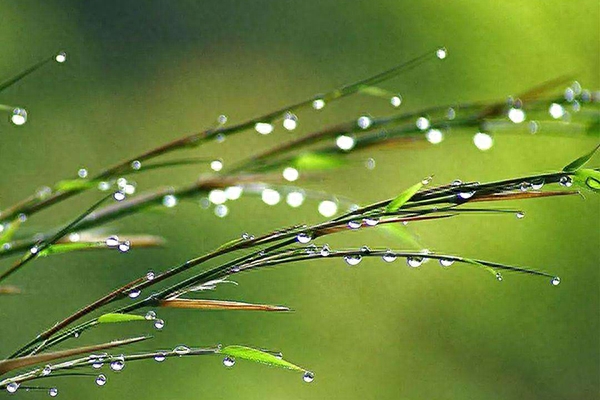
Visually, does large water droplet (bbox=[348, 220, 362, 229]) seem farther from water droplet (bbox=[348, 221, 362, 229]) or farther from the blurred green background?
the blurred green background

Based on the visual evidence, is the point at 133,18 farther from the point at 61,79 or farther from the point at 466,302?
the point at 466,302

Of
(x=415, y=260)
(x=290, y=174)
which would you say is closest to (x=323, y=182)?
(x=290, y=174)

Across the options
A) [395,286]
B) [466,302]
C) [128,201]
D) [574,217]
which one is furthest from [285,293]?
[128,201]

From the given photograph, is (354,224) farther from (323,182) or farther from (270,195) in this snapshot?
(323,182)

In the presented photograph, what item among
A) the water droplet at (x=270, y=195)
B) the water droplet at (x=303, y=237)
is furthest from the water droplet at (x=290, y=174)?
the water droplet at (x=303, y=237)

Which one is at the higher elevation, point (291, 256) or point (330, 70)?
point (330, 70)

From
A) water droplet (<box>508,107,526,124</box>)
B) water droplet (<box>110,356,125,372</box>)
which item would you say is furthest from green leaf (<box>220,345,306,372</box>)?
water droplet (<box>508,107,526,124</box>)

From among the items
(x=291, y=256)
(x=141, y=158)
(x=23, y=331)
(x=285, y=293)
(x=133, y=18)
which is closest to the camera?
(x=291, y=256)
